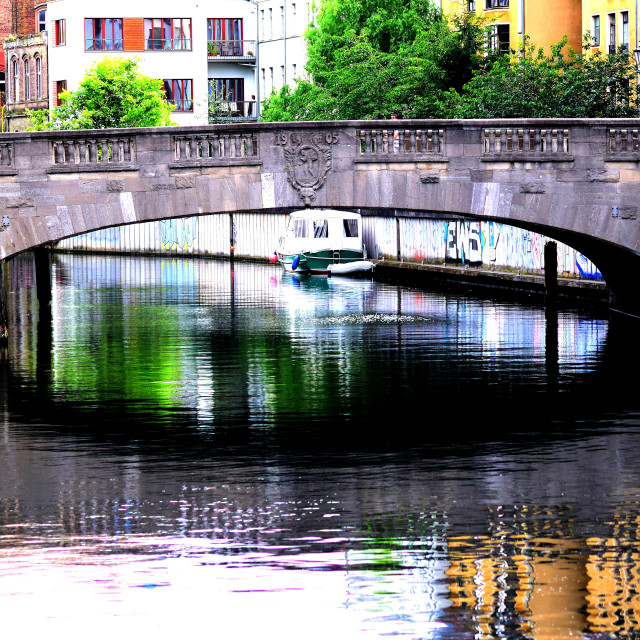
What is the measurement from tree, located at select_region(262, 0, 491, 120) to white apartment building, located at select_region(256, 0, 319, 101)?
Result: 14.4 metres

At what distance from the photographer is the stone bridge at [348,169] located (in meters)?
32.7

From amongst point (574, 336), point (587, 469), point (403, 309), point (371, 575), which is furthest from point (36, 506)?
point (403, 309)

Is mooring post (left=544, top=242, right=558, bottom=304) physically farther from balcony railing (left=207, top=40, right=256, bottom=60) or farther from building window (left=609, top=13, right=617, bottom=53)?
balcony railing (left=207, top=40, right=256, bottom=60)

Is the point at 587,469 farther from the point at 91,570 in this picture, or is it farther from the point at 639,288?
the point at 639,288

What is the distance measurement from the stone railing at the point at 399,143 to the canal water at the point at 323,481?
472 cm

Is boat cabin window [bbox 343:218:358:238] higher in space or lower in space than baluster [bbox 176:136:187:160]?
lower

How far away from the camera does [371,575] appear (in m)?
17.0

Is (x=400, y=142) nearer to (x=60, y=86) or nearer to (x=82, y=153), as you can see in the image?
(x=82, y=153)

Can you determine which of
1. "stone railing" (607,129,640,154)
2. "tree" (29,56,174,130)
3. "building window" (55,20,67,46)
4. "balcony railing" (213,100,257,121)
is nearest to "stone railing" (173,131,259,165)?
"stone railing" (607,129,640,154)

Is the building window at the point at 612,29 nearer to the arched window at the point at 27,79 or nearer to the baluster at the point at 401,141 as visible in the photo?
the baluster at the point at 401,141

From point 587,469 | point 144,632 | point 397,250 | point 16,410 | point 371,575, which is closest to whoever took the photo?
point 144,632

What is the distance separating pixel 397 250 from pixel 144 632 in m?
55.9

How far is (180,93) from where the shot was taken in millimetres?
93812

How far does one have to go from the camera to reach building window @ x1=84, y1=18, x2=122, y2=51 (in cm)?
9338
